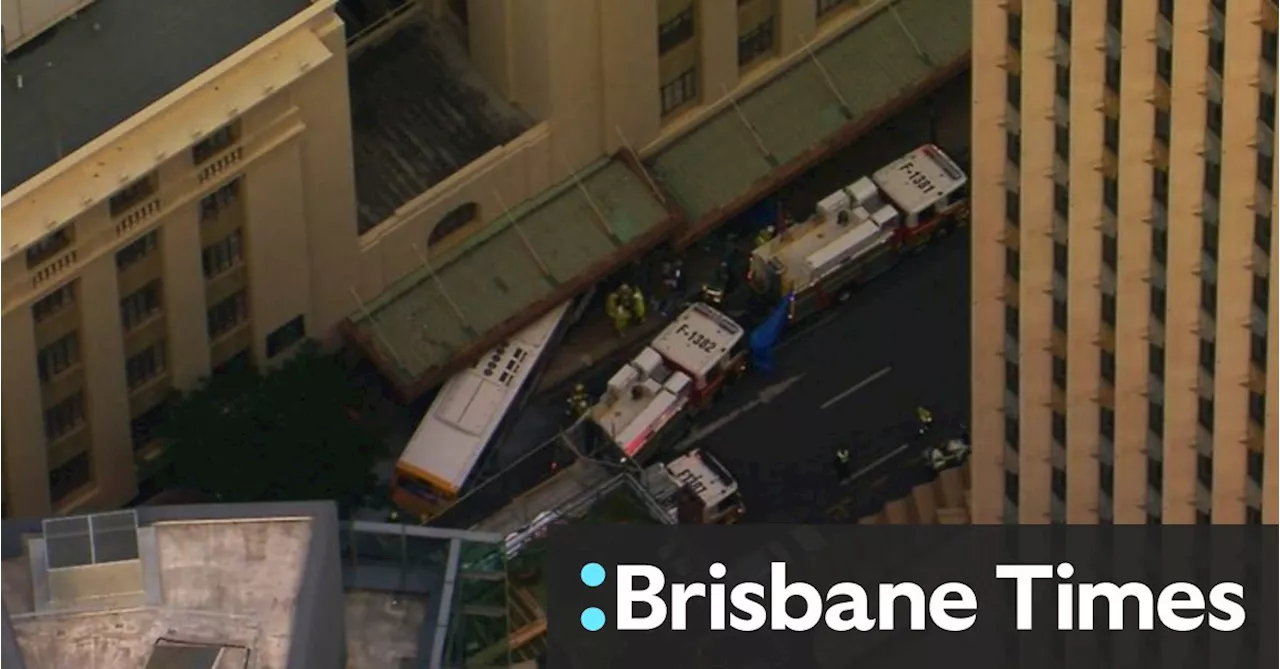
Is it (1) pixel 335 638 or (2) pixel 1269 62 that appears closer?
(1) pixel 335 638

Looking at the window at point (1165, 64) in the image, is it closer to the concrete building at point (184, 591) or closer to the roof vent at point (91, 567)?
the concrete building at point (184, 591)

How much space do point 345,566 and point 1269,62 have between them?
39193 millimetres

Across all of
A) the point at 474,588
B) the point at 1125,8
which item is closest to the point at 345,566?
the point at 474,588

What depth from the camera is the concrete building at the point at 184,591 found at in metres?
165

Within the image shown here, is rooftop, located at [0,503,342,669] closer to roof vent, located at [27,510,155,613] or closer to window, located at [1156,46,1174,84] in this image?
roof vent, located at [27,510,155,613]

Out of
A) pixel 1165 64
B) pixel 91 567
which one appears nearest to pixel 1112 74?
pixel 1165 64

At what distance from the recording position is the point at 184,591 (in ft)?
550

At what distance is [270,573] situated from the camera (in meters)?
167

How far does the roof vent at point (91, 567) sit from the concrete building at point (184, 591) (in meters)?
0.03

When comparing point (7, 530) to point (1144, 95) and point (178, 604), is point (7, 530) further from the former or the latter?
point (1144, 95)

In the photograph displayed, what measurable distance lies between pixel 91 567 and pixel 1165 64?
48022 mm

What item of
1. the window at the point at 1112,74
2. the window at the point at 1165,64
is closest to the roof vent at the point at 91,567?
the window at the point at 1165,64

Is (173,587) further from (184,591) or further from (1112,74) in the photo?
(1112,74)

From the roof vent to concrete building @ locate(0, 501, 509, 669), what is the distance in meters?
0.03
